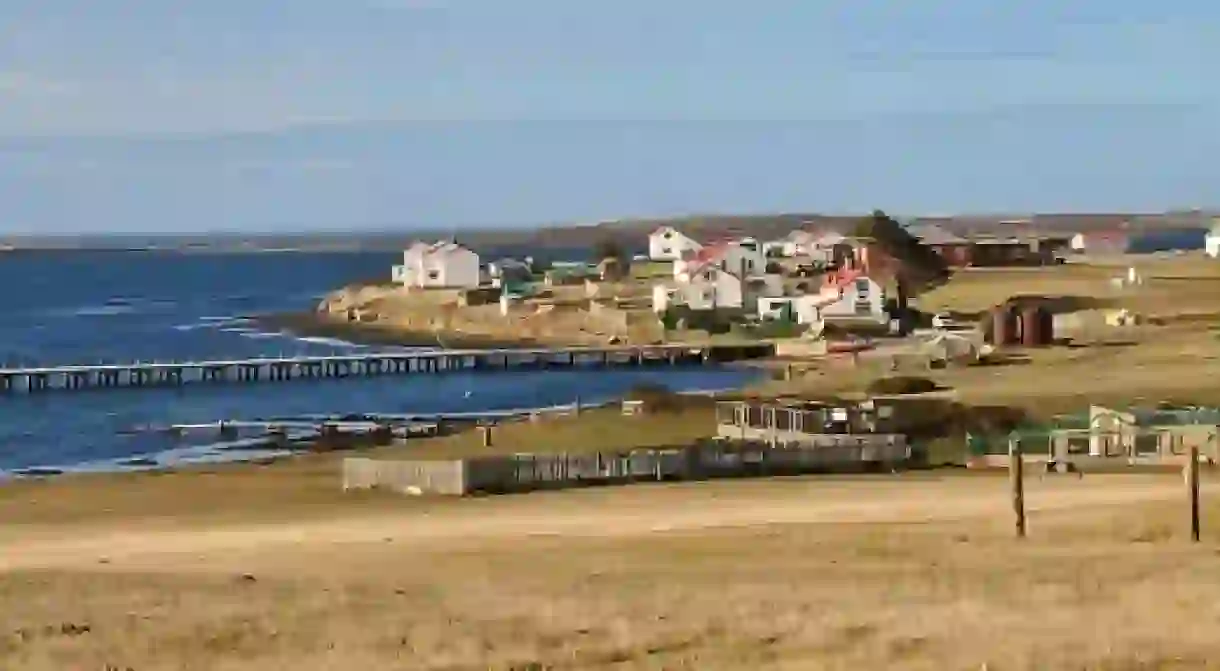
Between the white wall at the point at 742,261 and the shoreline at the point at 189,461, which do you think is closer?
the shoreline at the point at 189,461

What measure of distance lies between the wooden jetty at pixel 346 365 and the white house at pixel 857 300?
498 centimetres

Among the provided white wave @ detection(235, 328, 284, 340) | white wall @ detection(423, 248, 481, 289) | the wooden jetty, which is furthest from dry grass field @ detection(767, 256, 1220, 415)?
white wall @ detection(423, 248, 481, 289)

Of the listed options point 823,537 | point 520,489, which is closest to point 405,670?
point 823,537

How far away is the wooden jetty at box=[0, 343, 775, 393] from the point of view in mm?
77625

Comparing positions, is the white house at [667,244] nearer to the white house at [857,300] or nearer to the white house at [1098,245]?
the white house at [1098,245]

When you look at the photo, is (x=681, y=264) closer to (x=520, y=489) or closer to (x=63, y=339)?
(x=63, y=339)

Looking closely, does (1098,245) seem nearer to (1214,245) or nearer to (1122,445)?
(1214,245)

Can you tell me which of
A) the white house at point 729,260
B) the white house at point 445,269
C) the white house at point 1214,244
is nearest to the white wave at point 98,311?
the white house at point 445,269

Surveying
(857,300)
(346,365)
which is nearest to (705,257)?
(857,300)

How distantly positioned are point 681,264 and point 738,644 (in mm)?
101226

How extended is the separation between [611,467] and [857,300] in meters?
55.1

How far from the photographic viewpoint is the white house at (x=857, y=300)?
3420 inches

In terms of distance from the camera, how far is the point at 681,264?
115 m

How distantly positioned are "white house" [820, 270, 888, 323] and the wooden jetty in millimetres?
4985
